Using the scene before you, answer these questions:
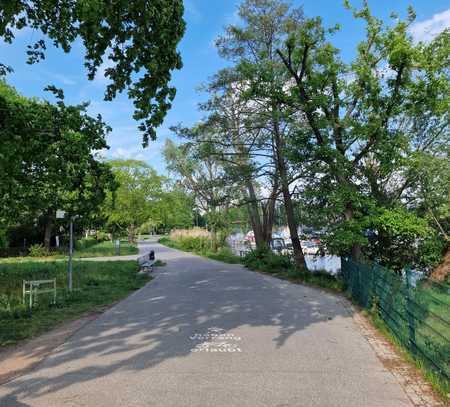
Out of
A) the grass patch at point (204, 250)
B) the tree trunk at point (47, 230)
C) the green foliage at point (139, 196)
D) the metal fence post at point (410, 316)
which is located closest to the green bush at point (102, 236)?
the green foliage at point (139, 196)

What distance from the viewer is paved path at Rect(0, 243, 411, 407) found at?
13.9 feet

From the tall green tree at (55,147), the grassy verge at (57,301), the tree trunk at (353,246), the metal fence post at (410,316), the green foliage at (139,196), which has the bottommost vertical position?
the grassy verge at (57,301)

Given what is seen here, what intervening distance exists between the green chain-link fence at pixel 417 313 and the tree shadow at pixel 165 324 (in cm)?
144

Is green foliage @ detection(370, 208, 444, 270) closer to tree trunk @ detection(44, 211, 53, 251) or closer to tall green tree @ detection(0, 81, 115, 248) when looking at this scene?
tall green tree @ detection(0, 81, 115, 248)

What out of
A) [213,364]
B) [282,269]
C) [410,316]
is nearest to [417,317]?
[410,316]

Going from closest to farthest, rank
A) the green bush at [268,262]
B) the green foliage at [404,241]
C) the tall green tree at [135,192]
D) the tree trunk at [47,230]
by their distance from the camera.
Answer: the green foliage at [404,241] < the green bush at [268,262] < the tree trunk at [47,230] < the tall green tree at [135,192]

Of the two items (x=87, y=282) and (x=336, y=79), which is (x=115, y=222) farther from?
(x=336, y=79)

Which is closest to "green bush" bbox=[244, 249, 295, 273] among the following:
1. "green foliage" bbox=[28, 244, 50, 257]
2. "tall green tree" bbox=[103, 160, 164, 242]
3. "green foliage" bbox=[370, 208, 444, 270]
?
"green foliage" bbox=[370, 208, 444, 270]

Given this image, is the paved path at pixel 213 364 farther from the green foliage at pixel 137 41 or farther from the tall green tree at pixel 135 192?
the tall green tree at pixel 135 192

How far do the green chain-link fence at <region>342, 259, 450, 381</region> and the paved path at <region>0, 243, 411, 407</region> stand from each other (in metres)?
0.57

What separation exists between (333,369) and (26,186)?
8411 millimetres

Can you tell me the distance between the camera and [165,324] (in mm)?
7844

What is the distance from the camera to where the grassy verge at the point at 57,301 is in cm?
773

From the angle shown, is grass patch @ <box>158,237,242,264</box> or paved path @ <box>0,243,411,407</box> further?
grass patch @ <box>158,237,242,264</box>
